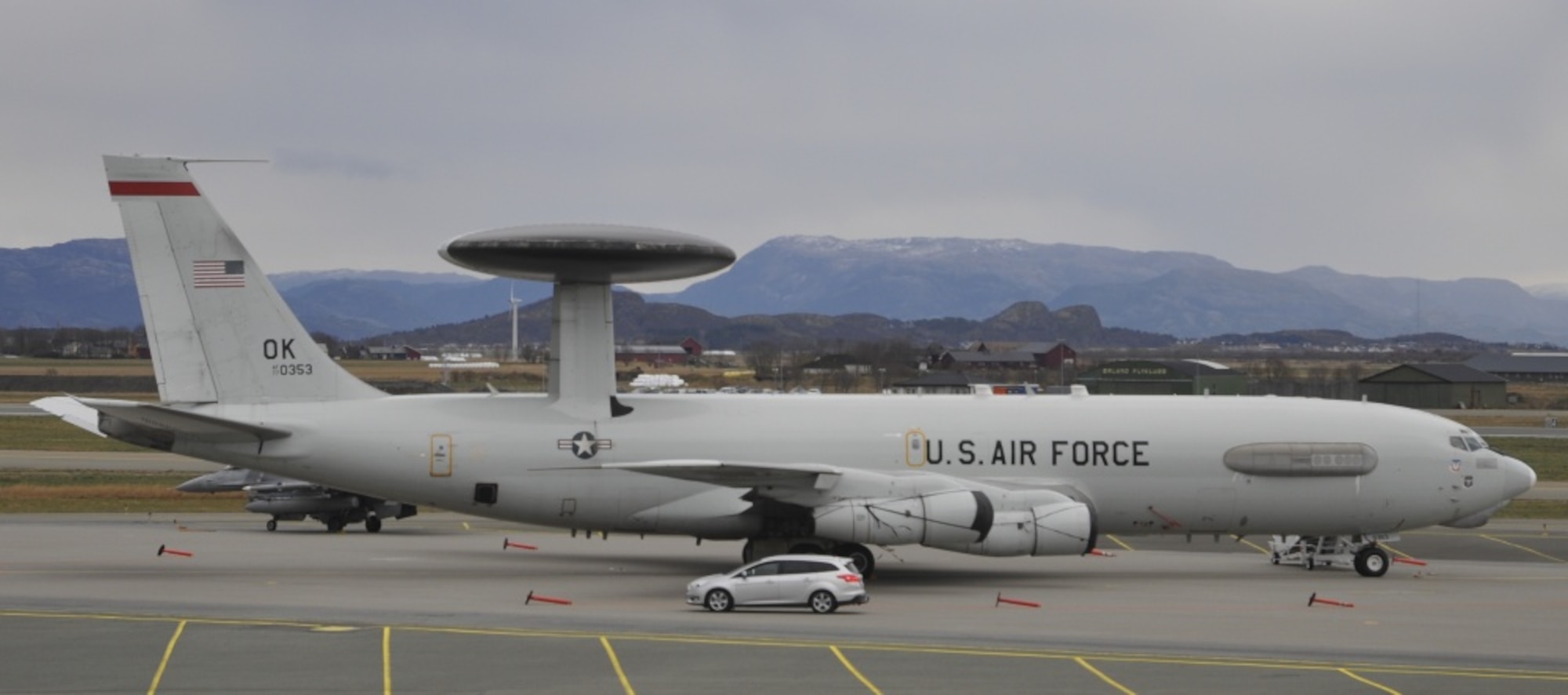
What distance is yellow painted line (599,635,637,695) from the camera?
920 inches

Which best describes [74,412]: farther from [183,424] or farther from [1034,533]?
[1034,533]

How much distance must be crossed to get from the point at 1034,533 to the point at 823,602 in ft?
23.1

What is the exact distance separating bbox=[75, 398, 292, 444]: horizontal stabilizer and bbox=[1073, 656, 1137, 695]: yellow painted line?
20437mm

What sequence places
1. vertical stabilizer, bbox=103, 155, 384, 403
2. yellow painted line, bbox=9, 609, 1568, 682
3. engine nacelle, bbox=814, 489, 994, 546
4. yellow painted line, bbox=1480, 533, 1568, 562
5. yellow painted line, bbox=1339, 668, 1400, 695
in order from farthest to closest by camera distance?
yellow painted line, bbox=1480, 533, 1568, 562 → vertical stabilizer, bbox=103, 155, 384, 403 → engine nacelle, bbox=814, 489, 994, 546 → yellow painted line, bbox=9, 609, 1568, 682 → yellow painted line, bbox=1339, 668, 1400, 695

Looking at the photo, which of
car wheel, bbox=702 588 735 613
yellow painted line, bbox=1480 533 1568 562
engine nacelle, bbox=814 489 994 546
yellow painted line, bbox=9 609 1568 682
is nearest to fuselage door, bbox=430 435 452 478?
yellow painted line, bbox=9 609 1568 682

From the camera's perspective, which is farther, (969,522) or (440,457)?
(440,457)

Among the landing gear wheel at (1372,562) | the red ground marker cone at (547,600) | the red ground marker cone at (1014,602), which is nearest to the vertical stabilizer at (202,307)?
the red ground marker cone at (547,600)

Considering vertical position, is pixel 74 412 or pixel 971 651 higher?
pixel 74 412

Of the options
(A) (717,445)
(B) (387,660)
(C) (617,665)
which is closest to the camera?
(C) (617,665)

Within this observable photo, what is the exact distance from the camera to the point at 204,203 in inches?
1487

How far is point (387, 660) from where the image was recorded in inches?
1003

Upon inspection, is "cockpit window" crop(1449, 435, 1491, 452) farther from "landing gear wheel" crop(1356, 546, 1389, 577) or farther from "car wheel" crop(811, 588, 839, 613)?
"car wheel" crop(811, 588, 839, 613)

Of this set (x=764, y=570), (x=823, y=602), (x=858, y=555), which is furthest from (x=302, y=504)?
(x=823, y=602)

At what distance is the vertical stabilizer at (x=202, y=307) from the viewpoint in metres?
37.4
